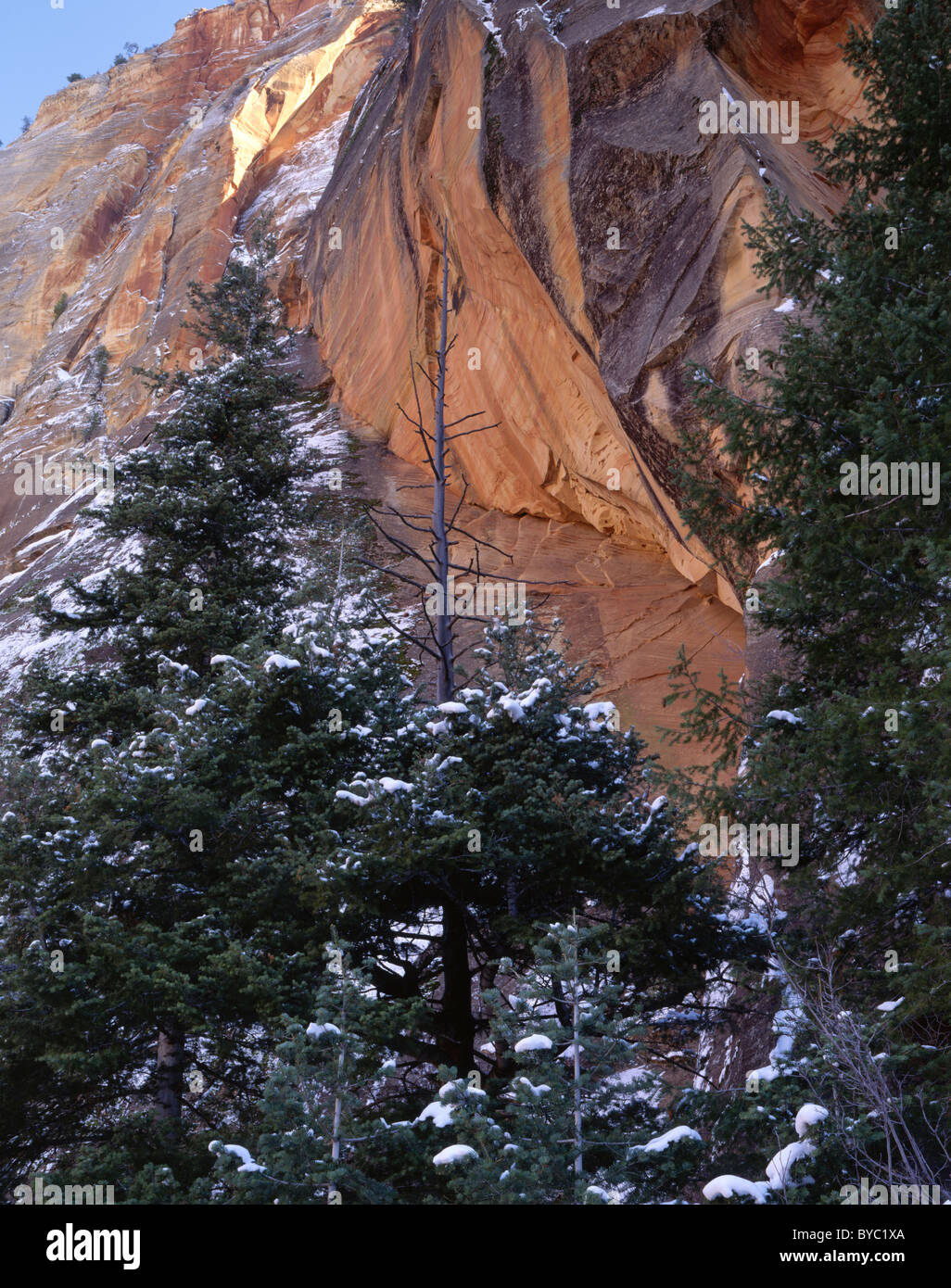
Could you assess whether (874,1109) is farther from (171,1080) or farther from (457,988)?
(171,1080)

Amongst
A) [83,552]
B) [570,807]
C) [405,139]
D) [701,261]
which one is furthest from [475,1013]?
[405,139]

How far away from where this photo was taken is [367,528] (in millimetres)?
23984

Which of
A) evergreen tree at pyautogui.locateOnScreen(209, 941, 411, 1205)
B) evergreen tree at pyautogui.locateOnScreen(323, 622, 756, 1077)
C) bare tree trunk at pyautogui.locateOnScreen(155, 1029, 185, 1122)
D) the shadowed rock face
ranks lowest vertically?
bare tree trunk at pyautogui.locateOnScreen(155, 1029, 185, 1122)

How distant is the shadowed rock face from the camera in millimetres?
16672

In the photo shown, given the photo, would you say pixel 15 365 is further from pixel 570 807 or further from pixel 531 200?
pixel 570 807

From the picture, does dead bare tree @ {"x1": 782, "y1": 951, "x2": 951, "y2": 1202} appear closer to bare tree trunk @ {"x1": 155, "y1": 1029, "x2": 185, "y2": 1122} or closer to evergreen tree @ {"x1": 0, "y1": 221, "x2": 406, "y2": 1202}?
evergreen tree @ {"x1": 0, "y1": 221, "x2": 406, "y2": 1202}

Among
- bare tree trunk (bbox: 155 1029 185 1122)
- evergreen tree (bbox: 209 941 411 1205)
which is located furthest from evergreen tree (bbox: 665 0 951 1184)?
bare tree trunk (bbox: 155 1029 185 1122)

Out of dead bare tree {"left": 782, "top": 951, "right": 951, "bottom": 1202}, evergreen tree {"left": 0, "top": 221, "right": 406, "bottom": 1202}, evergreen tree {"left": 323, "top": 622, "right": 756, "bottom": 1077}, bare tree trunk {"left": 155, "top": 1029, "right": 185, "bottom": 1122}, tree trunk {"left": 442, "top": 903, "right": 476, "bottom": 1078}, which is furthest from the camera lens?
bare tree trunk {"left": 155, "top": 1029, "right": 185, "bottom": 1122}

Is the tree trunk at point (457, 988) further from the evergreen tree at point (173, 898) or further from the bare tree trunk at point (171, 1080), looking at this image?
the bare tree trunk at point (171, 1080)

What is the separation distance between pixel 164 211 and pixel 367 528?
2773 centimetres

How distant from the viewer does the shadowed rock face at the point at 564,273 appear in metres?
16.7

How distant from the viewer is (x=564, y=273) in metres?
19.1

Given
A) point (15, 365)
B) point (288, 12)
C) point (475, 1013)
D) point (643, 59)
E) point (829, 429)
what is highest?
point (288, 12)
